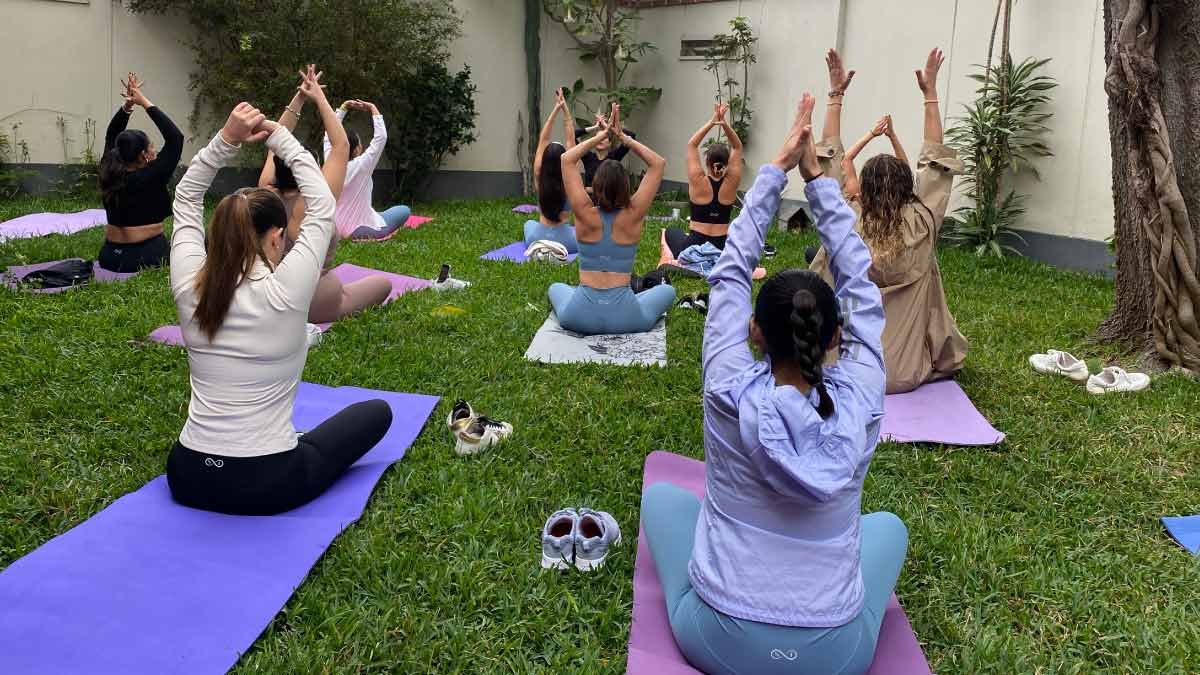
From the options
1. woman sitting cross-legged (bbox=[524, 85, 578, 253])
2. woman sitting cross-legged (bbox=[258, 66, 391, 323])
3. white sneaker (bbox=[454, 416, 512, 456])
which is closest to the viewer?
white sneaker (bbox=[454, 416, 512, 456])

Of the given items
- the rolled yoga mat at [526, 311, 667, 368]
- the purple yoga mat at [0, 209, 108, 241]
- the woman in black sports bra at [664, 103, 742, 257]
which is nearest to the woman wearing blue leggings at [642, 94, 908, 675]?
the rolled yoga mat at [526, 311, 667, 368]

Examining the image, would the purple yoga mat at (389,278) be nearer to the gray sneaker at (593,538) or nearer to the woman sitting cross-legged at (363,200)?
the woman sitting cross-legged at (363,200)

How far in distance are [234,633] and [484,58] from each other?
10.7 m

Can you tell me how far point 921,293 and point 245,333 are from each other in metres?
3.31

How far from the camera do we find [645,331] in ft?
17.4

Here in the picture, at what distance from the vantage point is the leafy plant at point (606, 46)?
11.8m

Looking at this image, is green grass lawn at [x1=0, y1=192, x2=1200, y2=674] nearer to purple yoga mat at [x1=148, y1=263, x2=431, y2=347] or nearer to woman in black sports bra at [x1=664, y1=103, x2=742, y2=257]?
purple yoga mat at [x1=148, y1=263, x2=431, y2=347]

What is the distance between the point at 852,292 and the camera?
2.21 metres

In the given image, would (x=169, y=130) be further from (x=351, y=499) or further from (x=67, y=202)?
(x=67, y=202)

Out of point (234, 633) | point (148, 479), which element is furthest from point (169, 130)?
point (234, 633)

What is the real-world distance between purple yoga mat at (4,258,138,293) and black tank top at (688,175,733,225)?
4282 millimetres

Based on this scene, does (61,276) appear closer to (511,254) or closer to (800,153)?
(511,254)

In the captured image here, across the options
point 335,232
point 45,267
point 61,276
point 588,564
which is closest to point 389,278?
point 335,232

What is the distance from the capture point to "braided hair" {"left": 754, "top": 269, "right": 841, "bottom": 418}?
1.92 meters
